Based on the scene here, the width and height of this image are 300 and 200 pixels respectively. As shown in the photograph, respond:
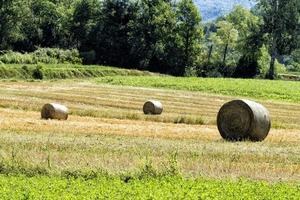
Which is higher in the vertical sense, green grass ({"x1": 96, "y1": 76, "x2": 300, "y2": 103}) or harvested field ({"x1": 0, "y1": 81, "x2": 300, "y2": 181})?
harvested field ({"x1": 0, "y1": 81, "x2": 300, "y2": 181})

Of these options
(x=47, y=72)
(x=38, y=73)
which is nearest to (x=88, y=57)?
(x=47, y=72)

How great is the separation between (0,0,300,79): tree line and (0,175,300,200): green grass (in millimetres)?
72590

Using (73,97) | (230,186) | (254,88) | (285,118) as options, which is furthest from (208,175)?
(254,88)

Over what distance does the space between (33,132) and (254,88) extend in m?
38.8

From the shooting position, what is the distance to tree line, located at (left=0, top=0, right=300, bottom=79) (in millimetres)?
85688

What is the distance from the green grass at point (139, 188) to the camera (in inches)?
441

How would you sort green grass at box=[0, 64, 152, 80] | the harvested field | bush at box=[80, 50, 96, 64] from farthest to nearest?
bush at box=[80, 50, 96, 64]
green grass at box=[0, 64, 152, 80]
the harvested field

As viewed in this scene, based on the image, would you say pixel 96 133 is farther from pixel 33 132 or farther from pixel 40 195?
pixel 40 195

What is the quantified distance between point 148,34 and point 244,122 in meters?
73.4

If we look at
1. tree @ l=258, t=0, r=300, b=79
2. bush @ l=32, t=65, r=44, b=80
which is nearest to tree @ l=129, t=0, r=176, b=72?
tree @ l=258, t=0, r=300, b=79

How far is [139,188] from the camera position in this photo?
12.0 meters

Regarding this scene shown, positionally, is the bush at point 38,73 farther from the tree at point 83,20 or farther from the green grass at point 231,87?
the tree at point 83,20

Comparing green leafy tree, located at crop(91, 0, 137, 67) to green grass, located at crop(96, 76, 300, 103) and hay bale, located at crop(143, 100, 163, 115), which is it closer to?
green grass, located at crop(96, 76, 300, 103)

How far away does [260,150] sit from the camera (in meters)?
18.2
